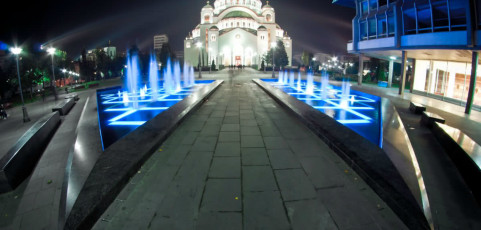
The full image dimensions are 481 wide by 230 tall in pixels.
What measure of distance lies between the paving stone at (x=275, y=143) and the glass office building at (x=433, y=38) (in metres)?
11.8

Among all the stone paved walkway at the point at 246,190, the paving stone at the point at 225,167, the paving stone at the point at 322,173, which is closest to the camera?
the stone paved walkway at the point at 246,190

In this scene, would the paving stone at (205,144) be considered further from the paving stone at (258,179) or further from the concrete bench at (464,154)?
the concrete bench at (464,154)

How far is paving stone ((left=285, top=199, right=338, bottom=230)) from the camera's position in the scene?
2725 mm

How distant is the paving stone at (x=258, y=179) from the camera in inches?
139

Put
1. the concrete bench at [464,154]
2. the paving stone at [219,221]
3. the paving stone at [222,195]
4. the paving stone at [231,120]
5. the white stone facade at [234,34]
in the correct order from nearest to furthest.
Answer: the paving stone at [219,221], the paving stone at [222,195], the concrete bench at [464,154], the paving stone at [231,120], the white stone facade at [234,34]

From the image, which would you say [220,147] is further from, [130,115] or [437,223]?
[130,115]

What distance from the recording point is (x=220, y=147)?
5.25 meters

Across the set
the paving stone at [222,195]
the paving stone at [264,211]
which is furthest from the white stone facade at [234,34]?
the paving stone at [264,211]

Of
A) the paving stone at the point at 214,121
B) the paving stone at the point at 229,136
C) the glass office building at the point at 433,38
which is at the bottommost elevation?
the paving stone at the point at 229,136

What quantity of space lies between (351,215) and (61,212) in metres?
3.56

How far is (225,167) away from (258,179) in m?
0.70

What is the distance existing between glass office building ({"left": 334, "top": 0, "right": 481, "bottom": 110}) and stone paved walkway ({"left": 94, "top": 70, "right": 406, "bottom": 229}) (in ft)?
40.5

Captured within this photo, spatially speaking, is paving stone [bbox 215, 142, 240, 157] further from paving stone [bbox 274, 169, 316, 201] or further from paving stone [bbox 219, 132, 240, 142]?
paving stone [bbox 274, 169, 316, 201]

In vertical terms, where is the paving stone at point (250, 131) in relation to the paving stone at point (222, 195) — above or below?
above
